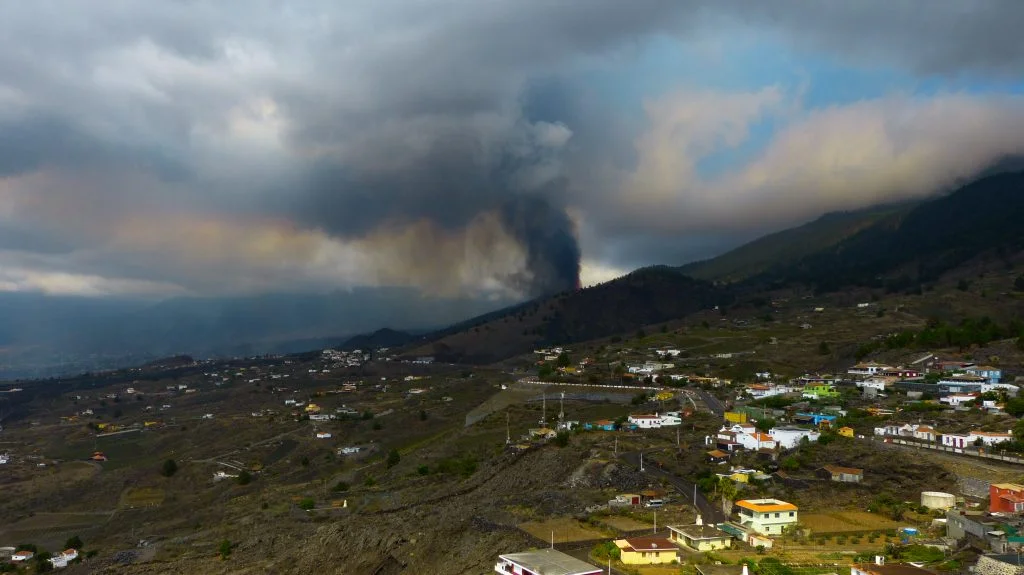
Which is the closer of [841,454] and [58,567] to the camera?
[841,454]

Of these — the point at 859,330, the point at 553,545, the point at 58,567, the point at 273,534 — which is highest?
the point at 859,330

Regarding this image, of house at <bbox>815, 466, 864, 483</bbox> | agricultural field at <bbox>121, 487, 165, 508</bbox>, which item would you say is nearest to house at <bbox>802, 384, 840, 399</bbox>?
house at <bbox>815, 466, 864, 483</bbox>

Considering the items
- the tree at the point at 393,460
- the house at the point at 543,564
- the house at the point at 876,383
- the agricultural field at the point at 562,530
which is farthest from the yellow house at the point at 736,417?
the tree at the point at 393,460

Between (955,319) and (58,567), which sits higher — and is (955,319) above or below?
above

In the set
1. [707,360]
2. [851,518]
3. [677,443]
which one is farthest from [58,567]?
[707,360]

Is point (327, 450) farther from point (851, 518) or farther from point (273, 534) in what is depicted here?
point (851, 518)

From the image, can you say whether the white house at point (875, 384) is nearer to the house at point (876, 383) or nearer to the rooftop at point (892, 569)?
the house at point (876, 383)

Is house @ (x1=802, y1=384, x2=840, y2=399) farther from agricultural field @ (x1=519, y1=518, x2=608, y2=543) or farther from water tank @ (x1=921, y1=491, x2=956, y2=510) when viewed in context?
agricultural field @ (x1=519, y1=518, x2=608, y2=543)

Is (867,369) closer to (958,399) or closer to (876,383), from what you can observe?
(876,383)
